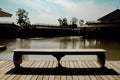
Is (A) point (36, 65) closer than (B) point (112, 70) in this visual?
No

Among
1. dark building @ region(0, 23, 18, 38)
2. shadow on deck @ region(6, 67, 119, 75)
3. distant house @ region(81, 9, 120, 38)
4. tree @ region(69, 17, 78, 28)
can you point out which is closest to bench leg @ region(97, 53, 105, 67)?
shadow on deck @ region(6, 67, 119, 75)

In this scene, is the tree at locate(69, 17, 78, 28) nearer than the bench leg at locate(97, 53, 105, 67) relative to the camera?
No

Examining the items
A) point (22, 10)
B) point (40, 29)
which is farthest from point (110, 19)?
point (22, 10)

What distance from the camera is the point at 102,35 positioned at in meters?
36.5

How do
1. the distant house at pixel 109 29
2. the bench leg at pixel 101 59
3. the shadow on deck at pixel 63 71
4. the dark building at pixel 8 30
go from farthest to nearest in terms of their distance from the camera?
the dark building at pixel 8 30 → the distant house at pixel 109 29 → the bench leg at pixel 101 59 → the shadow on deck at pixel 63 71

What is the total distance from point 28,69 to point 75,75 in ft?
5.75

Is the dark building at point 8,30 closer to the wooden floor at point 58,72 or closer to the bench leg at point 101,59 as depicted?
the wooden floor at point 58,72

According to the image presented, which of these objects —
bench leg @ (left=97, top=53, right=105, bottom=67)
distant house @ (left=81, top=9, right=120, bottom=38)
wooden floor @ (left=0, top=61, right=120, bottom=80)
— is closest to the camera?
wooden floor @ (left=0, top=61, right=120, bottom=80)

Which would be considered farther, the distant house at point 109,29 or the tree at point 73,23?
the tree at point 73,23

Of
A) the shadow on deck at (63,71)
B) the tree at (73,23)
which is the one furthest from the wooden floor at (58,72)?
the tree at (73,23)

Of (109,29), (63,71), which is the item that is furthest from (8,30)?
(63,71)

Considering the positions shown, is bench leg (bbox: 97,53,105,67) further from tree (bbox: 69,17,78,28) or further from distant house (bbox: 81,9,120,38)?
tree (bbox: 69,17,78,28)

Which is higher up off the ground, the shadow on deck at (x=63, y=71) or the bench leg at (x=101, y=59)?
the bench leg at (x=101, y=59)

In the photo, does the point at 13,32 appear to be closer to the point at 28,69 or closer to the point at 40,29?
the point at 40,29
